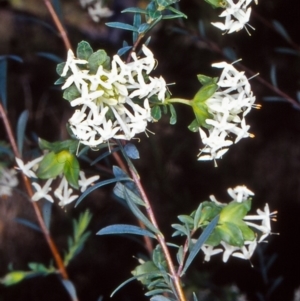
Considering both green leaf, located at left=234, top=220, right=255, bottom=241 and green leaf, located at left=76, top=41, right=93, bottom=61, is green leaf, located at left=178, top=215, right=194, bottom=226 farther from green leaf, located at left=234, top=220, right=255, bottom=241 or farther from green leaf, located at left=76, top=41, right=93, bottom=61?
green leaf, located at left=76, top=41, right=93, bottom=61

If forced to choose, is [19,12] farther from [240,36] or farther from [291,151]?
[291,151]

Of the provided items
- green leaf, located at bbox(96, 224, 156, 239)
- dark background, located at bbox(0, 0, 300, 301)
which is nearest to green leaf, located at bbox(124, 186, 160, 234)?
green leaf, located at bbox(96, 224, 156, 239)

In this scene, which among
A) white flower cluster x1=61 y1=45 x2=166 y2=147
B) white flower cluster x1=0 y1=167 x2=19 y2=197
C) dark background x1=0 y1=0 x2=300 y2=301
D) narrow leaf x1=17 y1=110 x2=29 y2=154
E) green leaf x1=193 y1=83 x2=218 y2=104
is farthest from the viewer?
dark background x1=0 y1=0 x2=300 y2=301

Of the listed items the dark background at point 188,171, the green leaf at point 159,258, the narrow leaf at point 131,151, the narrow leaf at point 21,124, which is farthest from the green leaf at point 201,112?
the dark background at point 188,171

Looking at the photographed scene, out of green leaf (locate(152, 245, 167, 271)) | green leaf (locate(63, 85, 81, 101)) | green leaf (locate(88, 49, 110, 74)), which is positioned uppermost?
green leaf (locate(88, 49, 110, 74))

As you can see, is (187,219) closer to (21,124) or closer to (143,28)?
(143,28)

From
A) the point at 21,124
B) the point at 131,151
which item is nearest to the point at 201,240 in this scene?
the point at 131,151

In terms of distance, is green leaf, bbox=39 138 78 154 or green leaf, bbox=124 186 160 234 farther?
green leaf, bbox=39 138 78 154

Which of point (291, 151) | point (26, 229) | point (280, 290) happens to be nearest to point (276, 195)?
point (291, 151)
